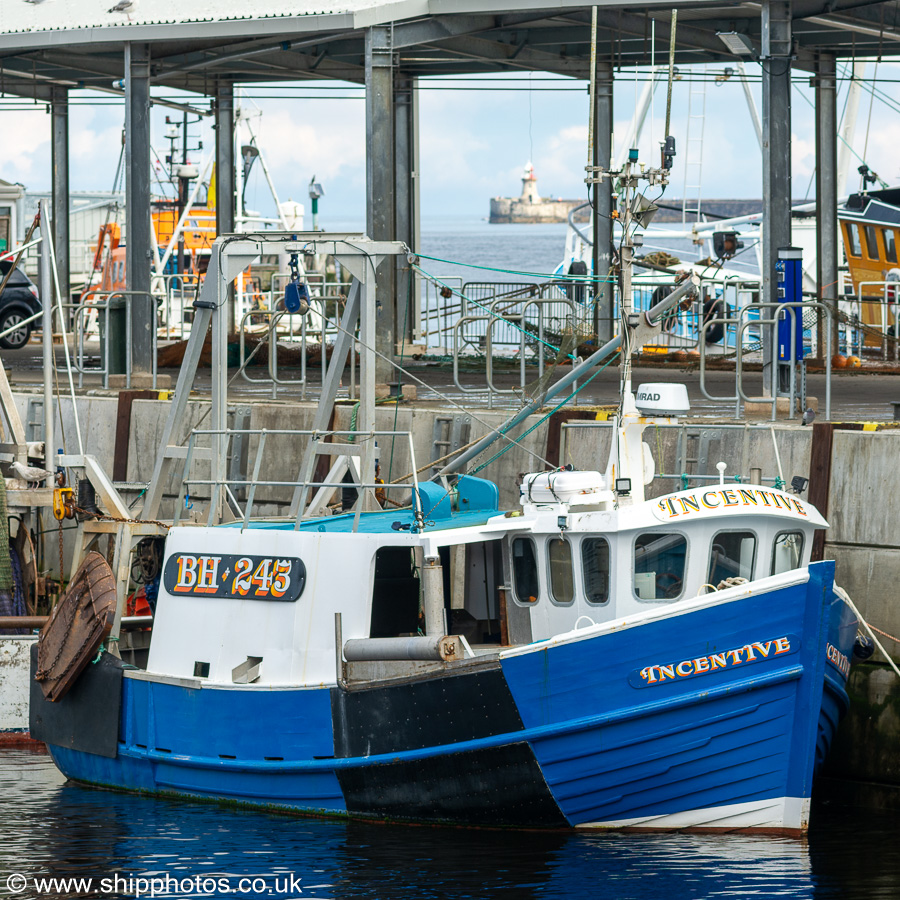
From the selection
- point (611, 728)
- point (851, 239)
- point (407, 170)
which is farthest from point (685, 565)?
point (851, 239)

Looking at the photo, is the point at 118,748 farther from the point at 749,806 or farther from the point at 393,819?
the point at 749,806

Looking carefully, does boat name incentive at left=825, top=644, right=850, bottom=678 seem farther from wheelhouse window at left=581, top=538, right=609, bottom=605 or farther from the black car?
the black car

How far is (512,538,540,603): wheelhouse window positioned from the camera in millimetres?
11633

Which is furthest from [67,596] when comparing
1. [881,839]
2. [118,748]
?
[881,839]

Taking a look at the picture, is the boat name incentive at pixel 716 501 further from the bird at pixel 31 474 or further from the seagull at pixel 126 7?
the seagull at pixel 126 7

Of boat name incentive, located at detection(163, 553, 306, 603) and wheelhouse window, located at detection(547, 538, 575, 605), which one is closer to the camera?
wheelhouse window, located at detection(547, 538, 575, 605)

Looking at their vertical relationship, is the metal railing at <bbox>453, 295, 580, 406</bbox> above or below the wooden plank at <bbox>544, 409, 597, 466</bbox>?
above

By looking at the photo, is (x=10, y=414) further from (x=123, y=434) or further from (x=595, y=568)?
(x=595, y=568)

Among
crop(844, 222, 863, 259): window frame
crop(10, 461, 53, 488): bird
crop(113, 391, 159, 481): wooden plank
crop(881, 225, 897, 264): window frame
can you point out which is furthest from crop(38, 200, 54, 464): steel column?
crop(844, 222, 863, 259): window frame

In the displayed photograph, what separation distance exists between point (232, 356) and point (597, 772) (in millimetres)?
13041

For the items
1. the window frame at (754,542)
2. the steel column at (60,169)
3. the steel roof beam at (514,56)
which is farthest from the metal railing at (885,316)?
the steel column at (60,169)

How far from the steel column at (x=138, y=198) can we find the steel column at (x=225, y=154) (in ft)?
14.8

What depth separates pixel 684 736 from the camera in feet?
35.2

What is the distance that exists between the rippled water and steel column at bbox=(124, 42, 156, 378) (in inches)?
346
